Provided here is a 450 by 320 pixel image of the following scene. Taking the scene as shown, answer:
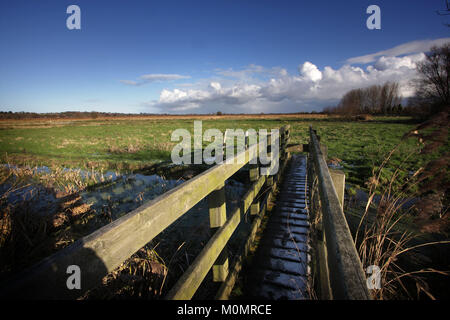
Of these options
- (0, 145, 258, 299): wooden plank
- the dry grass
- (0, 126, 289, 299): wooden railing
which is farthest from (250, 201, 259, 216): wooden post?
(0, 145, 258, 299): wooden plank

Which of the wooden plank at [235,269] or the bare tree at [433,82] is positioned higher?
the bare tree at [433,82]

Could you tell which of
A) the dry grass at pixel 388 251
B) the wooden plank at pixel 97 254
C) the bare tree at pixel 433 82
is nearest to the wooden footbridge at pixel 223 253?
the wooden plank at pixel 97 254

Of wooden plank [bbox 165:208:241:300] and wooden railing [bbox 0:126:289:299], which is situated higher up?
wooden railing [bbox 0:126:289:299]

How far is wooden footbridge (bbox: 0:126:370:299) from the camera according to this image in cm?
69

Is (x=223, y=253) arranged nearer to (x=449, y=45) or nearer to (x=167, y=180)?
(x=167, y=180)

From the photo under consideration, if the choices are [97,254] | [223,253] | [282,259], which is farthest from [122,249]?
[282,259]

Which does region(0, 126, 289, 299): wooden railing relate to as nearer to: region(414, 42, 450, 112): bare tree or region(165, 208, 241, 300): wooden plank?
region(165, 208, 241, 300): wooden plank

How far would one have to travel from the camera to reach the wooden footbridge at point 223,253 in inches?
27.4

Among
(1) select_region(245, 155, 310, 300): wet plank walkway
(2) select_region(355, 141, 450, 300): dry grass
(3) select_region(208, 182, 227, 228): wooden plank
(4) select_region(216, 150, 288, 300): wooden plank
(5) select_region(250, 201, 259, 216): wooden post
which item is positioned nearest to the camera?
(2) select_region(355, 141, 450, 300): dry grass

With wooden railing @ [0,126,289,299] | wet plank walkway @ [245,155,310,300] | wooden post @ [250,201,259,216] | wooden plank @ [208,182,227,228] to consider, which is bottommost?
wet plank walkway @ [245,155,310,300]

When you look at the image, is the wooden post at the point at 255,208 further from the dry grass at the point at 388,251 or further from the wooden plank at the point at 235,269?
Answer: the dry grass at the point at 388,251

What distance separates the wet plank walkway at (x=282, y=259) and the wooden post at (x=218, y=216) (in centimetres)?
45
